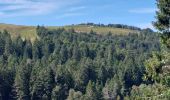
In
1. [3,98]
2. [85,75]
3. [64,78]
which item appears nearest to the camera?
[3,98]

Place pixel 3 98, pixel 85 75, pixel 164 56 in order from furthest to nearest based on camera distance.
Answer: pixel 85 75 → pixel 3 98 → pixel 164 56

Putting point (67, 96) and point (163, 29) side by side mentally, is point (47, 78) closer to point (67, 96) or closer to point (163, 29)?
point (67, 96)

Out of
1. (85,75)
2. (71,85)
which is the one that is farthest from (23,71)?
(85,75)

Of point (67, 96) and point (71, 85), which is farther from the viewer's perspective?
point (71, 85)

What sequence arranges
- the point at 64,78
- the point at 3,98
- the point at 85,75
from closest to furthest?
the point at 3,98 → the point at 64,78 → the point at 85,75

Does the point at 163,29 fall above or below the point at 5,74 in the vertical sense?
above

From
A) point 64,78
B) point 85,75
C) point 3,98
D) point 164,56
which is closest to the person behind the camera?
point 164,56

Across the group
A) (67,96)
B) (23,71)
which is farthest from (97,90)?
(23,71)

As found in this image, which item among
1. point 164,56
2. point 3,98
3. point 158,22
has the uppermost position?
point 158,22

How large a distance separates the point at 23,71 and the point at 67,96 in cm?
1916

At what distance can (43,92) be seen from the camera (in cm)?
16262

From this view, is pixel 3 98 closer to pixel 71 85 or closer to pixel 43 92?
pixel 43 92

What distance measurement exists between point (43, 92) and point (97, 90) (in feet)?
58.9

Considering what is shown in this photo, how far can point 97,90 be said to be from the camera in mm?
162375
